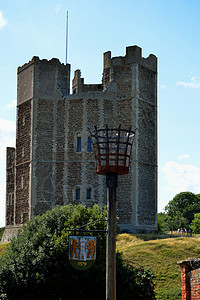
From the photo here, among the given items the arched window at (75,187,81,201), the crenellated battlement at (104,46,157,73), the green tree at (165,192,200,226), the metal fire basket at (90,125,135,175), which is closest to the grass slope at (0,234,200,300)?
the arched window at (75,187,81,201)

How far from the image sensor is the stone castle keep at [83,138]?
145 ft

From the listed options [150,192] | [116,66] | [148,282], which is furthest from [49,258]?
[116,66]

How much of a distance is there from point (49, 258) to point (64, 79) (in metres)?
26.1

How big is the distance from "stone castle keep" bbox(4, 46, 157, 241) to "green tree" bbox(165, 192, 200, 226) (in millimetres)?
47875

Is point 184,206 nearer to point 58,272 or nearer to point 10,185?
point 10,185

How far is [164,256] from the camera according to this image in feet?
101

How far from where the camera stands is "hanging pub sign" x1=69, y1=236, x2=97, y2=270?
1342cm

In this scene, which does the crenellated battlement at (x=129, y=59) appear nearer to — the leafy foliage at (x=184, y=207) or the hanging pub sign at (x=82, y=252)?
the hanging pub sign at (x=82, y=252)

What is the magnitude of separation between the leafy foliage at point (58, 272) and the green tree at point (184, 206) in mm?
65501

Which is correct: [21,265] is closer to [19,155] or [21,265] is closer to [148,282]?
[148,282]

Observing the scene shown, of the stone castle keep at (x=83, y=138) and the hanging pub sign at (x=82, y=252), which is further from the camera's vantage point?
the stone castle keep at (x=83, y=138)

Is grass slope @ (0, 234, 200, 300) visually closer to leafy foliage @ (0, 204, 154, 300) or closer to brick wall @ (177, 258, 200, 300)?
leafy foliage @ (0, 204, 154, 300)

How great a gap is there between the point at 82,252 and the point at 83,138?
1270 inches

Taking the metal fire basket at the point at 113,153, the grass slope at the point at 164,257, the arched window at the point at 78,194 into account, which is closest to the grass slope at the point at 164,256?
the grass slope at the point at 164,257
